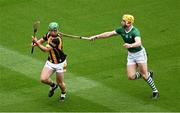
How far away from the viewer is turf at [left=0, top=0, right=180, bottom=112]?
62.8 feet

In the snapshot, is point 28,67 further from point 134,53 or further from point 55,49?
point 134,53

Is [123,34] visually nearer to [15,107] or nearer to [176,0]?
[15,107]

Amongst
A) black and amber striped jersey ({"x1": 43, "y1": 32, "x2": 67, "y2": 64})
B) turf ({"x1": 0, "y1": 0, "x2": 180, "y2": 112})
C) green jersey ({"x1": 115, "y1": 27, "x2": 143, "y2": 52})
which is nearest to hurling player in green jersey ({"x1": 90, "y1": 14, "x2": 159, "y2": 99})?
green jersey ({"x1": 115, "y1": 27, "x2": 143, "y2": 52})

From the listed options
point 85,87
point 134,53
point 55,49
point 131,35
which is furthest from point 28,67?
point 131,35

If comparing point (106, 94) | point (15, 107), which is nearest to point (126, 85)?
point (106, 94)

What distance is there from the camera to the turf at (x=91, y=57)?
1916 centimetres

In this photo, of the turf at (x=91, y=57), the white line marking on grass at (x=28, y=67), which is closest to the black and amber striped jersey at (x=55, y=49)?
the turf at (x=91, y=57)

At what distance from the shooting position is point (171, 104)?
18781 mm

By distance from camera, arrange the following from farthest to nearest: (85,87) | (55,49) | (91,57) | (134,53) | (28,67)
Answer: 1. (91,57)
2. (28,67)
3. (85,87)
4. (134,53)
5. (55,49)

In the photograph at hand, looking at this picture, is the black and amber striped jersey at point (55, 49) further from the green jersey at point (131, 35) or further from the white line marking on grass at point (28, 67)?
the green jersey at point (131, 35)

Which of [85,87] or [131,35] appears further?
[85,87]

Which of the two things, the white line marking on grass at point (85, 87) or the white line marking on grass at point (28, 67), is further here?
the white line marking on grass at point (28, 67)

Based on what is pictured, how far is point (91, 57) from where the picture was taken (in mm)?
23281

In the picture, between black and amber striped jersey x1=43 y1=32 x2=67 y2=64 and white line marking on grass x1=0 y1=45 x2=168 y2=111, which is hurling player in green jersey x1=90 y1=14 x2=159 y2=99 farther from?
black and amber striped jersey x1=43 y1=32 x2=67 y2=64
